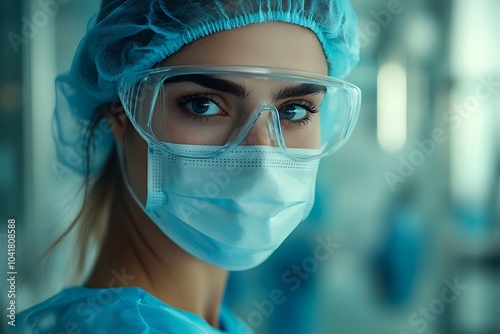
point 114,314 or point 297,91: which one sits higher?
point 297,91

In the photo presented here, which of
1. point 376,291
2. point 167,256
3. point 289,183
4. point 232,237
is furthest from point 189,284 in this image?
point 376,291

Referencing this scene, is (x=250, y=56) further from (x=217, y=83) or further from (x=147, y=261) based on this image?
(x=147, y=261)

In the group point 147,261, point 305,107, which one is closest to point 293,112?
point 305,107

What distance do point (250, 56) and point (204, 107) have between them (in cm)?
11

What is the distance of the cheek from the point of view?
855 millimetres

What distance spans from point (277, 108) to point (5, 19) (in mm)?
939

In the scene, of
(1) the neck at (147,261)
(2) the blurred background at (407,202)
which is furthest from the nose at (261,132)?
(2) the blurred background at (407,202)

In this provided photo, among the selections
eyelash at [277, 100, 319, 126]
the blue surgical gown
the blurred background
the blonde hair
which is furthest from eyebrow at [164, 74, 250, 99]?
the blurred background

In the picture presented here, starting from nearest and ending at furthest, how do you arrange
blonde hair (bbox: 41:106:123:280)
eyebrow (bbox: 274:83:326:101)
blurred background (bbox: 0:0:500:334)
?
eyebrow (bbox: 274:83:326:101), blonde hair (bbox: 41:106:123:280), blurred background (bbox: 0:0:500:334)

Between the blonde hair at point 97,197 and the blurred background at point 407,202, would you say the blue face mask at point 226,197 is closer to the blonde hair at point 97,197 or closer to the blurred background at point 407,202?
the blonde hair at point 97,197

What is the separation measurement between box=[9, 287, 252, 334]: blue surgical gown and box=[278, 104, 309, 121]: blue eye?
360 millimetres

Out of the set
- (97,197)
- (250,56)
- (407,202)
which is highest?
(250,56)

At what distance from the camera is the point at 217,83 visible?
0.78m

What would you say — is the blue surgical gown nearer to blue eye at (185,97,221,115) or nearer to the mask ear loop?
the mask ear loop
